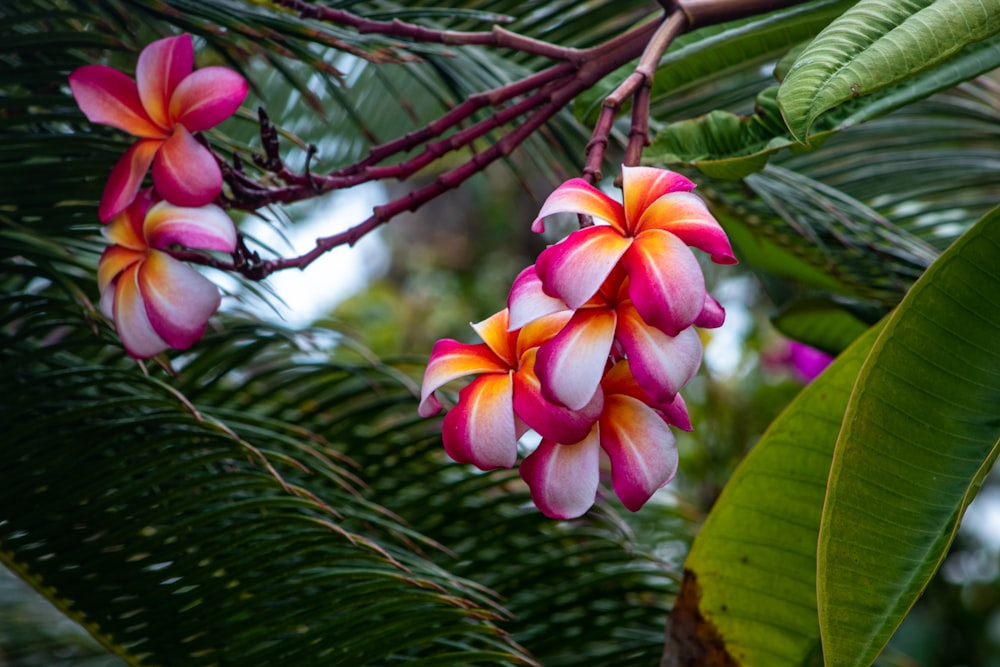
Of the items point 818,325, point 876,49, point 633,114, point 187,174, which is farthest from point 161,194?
point 818,325

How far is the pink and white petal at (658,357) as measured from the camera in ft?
1.44

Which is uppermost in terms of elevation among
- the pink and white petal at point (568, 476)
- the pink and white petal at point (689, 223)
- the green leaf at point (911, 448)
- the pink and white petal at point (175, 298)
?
the pink and white petal at point (175, 298)

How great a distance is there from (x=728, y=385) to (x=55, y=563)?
191cm

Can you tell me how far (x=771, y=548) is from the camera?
0.70 metres

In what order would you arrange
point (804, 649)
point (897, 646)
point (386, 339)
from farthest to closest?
point (386, 339), point (897, 646), point (804, 649)

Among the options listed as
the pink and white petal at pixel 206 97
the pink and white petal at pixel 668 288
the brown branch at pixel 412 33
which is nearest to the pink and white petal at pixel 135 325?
the pink and white petal at pixel 206 97

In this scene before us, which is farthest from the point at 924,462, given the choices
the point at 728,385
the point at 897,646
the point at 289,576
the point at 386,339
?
the point at 386,339

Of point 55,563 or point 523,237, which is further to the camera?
point 523,237

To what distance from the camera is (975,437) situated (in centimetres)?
51

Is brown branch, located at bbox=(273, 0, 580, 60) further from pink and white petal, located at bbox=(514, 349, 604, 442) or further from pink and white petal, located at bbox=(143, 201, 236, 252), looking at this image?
pink and white petal, located at bbox=(514, 349, 604, 442)

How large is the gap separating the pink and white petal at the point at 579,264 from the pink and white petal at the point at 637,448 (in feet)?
0.24

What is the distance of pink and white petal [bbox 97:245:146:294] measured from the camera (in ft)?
1.91

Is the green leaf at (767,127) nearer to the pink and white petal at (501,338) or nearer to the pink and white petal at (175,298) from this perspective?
the pink and white petal at (501,338)

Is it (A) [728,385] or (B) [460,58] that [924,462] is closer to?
(B) [460,58]
